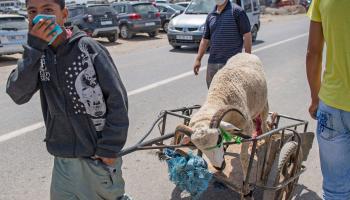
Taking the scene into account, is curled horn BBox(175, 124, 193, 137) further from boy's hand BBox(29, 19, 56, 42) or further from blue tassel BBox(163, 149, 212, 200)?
boy's hand BBox(29, 19, 56, 42)

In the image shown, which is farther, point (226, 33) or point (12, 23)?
point (12, 23)

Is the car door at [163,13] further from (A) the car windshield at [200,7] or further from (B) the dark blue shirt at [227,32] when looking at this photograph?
(B) the dark blue shirt at [227,32]

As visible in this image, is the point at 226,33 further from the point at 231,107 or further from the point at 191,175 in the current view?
the point at 191,175

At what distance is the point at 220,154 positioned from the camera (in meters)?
3.27

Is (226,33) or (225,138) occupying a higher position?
(226,33)

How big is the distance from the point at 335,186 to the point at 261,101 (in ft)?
7.63

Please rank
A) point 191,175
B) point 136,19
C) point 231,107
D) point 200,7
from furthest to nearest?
1. point 136,19
2. point 200,7
3. point 231,107
4. point 191,175

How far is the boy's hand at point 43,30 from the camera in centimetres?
221

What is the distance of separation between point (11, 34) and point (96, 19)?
5.24 m

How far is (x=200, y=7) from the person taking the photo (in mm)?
16609

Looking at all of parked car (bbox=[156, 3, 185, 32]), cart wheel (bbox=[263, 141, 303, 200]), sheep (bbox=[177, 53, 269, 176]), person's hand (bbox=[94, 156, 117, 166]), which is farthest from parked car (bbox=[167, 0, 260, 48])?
person's hand (bbox=[94, 156, 117, 166])

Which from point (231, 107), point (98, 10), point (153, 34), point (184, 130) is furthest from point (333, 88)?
point (153, 34)

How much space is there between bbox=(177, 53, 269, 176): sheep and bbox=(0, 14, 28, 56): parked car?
35.1 feet

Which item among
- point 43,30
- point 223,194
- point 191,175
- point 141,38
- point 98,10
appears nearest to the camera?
point 43,30
